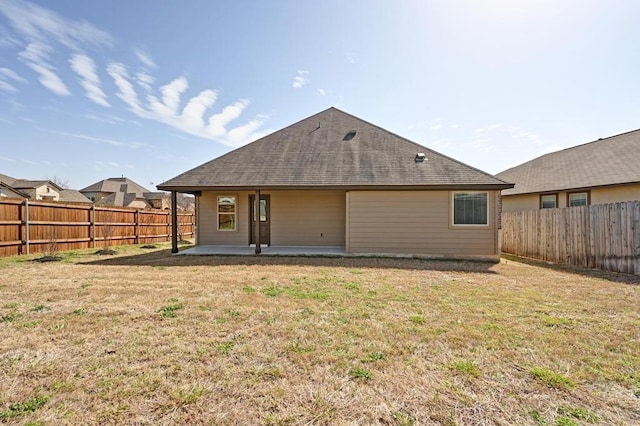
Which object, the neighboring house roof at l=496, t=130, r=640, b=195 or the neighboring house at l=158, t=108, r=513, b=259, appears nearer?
the neighboring house at l=158, t=108, r=513, b=259

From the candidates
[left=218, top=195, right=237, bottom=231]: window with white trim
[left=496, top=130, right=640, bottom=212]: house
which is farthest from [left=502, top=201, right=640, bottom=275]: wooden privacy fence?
[left=218, top=195, right=237, bottom=231]: window with white trim

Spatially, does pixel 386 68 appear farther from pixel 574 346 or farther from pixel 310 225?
pixel 574 346

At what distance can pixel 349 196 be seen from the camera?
10211 millimetres

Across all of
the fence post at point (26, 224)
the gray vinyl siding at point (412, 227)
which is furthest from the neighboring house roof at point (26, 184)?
the gray vinyl siding at point (412, 227)

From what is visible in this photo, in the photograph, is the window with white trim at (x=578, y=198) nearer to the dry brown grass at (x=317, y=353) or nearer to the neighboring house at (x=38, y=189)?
the dry brown grass at (x=317, y=353)

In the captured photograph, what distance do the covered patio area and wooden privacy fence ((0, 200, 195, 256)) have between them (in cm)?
474

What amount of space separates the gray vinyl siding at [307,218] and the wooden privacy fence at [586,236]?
684 centimetres

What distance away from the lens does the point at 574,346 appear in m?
3.18

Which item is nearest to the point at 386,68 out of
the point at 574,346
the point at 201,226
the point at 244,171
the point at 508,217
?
the point at 244,171

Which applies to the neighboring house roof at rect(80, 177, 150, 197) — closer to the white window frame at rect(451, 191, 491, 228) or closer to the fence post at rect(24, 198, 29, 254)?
the fence post at rect(24, 198, 29, 254)

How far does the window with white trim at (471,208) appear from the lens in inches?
381

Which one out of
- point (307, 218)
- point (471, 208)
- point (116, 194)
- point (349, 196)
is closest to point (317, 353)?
point (349, 196)

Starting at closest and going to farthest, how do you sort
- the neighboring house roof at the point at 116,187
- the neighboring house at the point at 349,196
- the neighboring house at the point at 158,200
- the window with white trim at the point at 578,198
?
the neighboring house at the point at 349,196 → the window with white trim at the point at 578,198 → the neighboring house roof at the point at 116,187 → the neighboring house at the point at 158,200

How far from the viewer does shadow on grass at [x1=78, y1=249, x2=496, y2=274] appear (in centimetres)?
816
